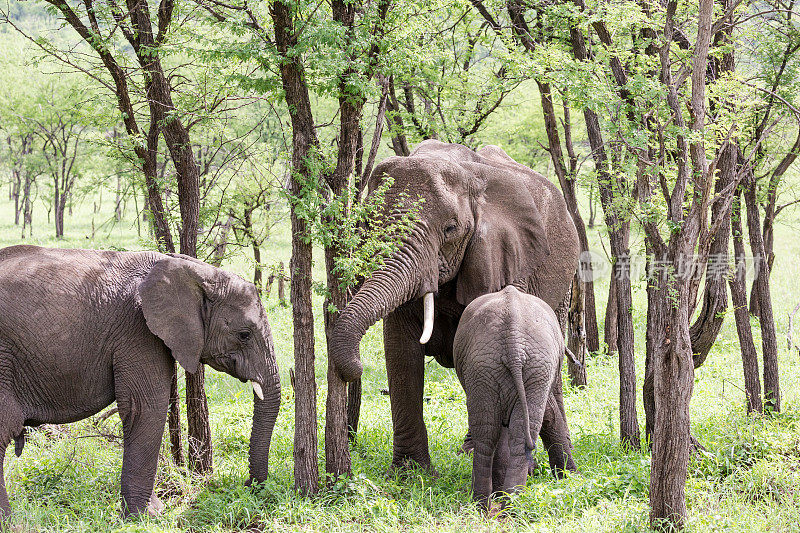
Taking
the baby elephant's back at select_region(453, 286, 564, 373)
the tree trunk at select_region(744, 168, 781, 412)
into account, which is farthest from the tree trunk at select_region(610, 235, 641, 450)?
the baby elephant's back at select_region(453, 286, 564, 373)

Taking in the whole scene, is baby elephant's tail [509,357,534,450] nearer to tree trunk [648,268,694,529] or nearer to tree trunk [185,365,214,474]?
tree trunk [648,268,694,529]

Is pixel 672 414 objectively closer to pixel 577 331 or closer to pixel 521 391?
pixel 521 391

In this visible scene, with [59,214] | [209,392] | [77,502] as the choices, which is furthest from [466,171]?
[59,214]

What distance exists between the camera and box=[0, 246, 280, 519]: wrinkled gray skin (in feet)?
23.0

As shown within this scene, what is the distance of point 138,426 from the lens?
734cm

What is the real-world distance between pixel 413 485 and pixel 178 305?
3012mm

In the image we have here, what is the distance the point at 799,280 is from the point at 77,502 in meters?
21.6

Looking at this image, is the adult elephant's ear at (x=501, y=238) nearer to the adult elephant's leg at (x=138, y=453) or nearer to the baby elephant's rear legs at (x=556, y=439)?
the baby elephant's rear legs at (x=556, y=439)

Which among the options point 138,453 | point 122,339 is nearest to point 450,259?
point 122,339

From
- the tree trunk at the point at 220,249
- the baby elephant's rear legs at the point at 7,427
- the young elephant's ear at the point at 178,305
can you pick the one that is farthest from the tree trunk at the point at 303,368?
the baby elephant's rear legs at the point at 7,427

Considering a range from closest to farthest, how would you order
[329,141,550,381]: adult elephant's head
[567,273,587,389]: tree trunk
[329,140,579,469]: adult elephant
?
[329,141,550,381]: adult elephant's head
[329,140,579,469]: adult elephant
[567,273,587,389]: tree trunk

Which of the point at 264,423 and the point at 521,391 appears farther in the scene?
the point at 264,423

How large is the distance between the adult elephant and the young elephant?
0.76 meters

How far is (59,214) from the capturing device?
1375 inches
